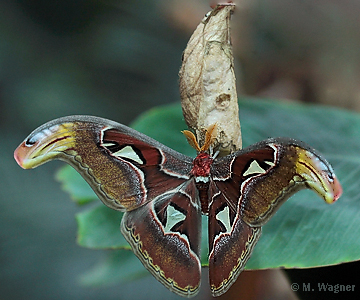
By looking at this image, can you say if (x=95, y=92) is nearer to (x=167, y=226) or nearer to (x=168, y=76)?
(x=168, y=76)

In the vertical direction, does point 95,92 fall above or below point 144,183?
below

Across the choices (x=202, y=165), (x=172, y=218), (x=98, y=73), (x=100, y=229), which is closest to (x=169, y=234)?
(x=172, y=218)

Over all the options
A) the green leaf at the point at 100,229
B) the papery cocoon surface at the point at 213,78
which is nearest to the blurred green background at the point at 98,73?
the green leaf at the point at 100,229

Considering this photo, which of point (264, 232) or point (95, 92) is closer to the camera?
point (264, 232)

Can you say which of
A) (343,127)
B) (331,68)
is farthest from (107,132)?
→ (331,68)

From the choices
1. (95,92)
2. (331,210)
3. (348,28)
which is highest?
(348,28)

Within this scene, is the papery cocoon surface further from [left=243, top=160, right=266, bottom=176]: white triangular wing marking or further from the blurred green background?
the blurred green background

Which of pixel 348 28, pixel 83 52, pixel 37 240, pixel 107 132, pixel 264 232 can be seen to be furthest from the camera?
pixel 83 52

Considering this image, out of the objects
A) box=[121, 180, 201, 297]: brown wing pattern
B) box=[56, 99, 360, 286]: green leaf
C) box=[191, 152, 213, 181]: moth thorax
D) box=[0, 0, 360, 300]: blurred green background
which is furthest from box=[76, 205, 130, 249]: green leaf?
box=[0, 0, 360, 300]: blurred green background
